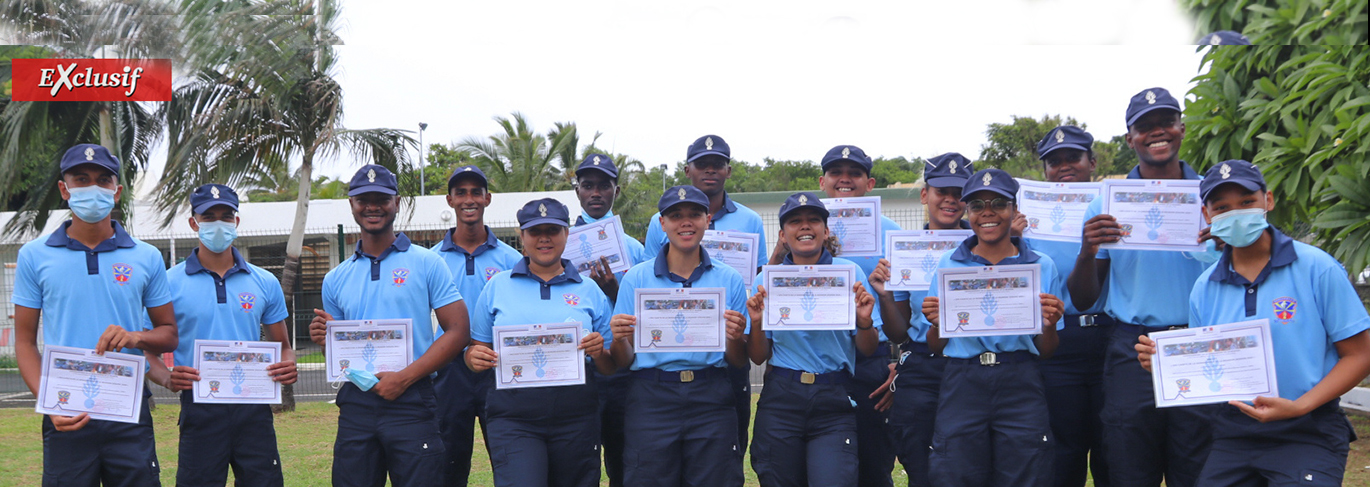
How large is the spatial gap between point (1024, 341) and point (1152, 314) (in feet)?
2.71

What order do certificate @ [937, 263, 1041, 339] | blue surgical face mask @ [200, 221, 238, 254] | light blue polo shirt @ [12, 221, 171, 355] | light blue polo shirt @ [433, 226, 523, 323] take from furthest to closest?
light blue polo shirt @ [433, 226, 523, 323] < blue surgical face mask @ [200, 221, 238, 254] < light blue polo shirt @ [12, 221, 171, 355] < certificate @ [937, 263, 1041, 339]

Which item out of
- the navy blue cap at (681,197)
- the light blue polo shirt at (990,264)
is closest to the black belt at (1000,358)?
the light blue polo shirt at (990,264)

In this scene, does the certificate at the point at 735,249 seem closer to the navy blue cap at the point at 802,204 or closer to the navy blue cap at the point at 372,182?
the navy blue cap at the point at 802,204

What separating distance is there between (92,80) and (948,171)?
40.9ft

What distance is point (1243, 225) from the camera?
4844 millimetres

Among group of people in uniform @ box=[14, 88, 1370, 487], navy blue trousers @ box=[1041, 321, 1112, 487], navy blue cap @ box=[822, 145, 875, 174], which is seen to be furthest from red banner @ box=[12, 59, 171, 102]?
navy blue trousers @ box=[1041, 321, 1112, 487]

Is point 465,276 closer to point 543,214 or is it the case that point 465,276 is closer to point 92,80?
point 543,214

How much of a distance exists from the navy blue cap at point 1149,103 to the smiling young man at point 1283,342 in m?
0.81

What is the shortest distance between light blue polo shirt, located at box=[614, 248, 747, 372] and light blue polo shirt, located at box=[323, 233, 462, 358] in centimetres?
107

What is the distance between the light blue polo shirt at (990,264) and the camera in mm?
5473

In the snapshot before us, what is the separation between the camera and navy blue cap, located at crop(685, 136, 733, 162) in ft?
22.4

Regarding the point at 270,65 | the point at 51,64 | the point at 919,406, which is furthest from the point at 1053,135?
the point at 51,64

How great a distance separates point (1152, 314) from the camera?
18.5ft

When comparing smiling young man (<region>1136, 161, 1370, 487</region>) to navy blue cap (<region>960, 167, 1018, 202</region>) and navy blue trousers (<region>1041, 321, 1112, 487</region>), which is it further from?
navy blue trousers (<region>1041, 321, 1112, 487</region>)
